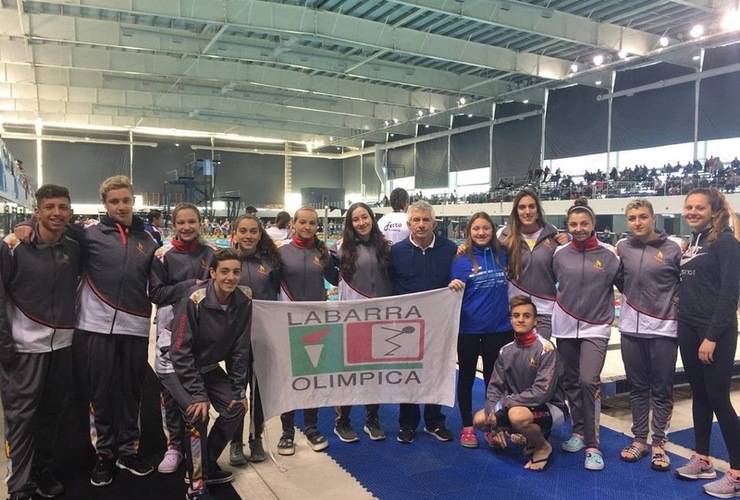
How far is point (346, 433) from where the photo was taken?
12.8 feet

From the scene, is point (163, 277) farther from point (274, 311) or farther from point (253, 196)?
point (253, 196)

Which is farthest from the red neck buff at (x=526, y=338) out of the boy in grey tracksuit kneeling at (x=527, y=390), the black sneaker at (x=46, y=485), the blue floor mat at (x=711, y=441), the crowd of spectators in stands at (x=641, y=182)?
the crowd of spectators in stands at (x=641, y=182)

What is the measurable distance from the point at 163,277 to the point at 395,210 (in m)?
2.93

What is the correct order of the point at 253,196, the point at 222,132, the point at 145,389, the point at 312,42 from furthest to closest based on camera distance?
the point at 253,196 → the point at 222,132 → the point at 312,42 → the point at 145,389

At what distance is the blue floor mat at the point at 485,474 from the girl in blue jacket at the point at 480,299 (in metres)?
0.28

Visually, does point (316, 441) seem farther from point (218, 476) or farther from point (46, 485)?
point (46, 485)

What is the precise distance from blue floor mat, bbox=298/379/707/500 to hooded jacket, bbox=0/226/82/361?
195 centimetres

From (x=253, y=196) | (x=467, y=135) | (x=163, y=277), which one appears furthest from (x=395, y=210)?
(x=253, y=196)

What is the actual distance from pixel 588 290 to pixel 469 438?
1.35 meters

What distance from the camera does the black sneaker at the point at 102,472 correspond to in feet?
10.3

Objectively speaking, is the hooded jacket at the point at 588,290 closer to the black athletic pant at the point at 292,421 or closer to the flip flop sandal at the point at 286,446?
the black athletic pant at the point at 292,421

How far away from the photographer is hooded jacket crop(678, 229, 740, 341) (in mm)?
3090

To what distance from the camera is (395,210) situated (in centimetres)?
570

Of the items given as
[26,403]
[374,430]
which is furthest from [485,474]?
[26,403]
